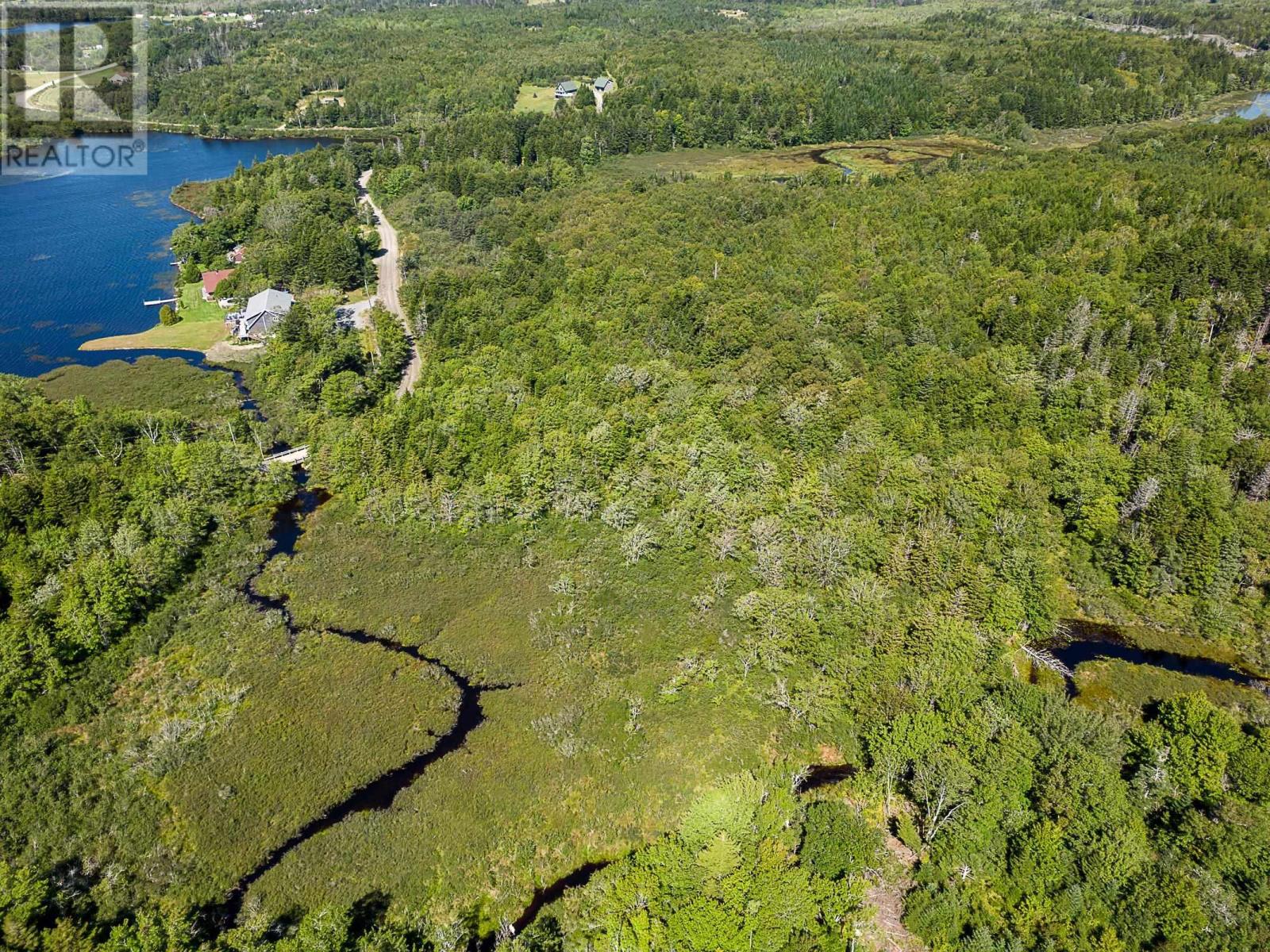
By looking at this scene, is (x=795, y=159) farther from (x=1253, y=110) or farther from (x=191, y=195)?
(x=191, y=195)

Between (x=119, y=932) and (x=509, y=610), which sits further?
(x=509, y=610)

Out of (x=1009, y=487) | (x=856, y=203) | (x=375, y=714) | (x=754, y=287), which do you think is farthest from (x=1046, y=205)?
(x=375, y=714)

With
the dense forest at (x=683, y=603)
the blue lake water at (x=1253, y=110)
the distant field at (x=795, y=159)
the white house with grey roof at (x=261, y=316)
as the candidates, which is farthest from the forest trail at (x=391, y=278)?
the blue lake water at (x=1253, y=110)

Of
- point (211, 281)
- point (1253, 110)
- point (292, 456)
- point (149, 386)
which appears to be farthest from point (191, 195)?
point (1253, 110)

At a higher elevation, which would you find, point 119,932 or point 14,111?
point 14,111

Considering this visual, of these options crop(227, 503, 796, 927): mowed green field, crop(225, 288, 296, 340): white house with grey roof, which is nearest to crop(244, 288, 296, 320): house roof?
crop(225, 288, 296, 340): white house with grey roof

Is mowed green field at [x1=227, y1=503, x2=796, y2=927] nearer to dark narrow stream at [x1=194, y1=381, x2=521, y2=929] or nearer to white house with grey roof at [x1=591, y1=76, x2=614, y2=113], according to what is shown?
dark narrow stream at [x1=194, y1=381, x2=521, y2=929]

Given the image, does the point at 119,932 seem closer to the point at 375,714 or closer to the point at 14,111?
the point at 375,714

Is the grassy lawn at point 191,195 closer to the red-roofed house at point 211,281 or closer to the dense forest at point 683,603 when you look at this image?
the red-roofed house at point 211,281
